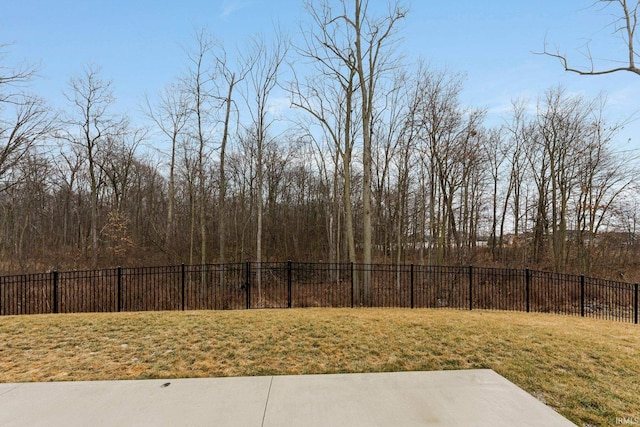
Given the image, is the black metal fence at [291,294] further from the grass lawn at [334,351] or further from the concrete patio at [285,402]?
the concrete patio at [285,402]

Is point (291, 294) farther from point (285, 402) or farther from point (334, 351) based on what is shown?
point (285, 402)

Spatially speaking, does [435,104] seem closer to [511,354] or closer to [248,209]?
[511,354]

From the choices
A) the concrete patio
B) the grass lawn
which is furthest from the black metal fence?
the concrete patio

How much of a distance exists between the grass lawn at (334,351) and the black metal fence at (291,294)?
8.59 ft

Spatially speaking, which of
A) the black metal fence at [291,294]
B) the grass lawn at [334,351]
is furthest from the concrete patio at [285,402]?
the black metal fence at [291,294]

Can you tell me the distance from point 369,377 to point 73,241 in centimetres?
2893

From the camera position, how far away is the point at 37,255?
1920 cm

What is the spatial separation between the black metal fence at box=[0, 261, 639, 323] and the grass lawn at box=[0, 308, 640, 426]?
8.59 ft

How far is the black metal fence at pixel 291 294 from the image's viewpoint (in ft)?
31.1

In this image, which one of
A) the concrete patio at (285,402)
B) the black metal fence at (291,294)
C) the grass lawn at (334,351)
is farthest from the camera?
the black metal fence at (291,294)

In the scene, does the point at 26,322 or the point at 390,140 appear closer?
the point at 26,322

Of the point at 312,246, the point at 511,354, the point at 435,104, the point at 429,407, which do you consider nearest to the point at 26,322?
the point at 429,407

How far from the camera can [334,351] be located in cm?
442

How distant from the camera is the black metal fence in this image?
9.47m
